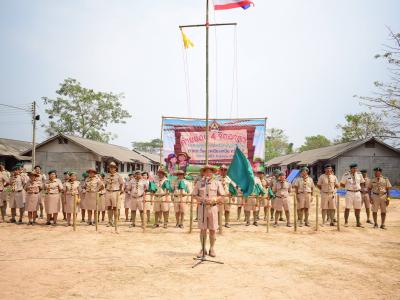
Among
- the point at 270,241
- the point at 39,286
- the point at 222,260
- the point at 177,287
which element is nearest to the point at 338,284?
the point at 222,260

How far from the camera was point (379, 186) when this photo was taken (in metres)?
11.8

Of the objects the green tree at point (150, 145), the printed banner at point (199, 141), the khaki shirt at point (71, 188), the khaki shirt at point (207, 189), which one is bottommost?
the khaki shirt at point (71, 188)

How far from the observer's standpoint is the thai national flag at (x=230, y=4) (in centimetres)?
1023

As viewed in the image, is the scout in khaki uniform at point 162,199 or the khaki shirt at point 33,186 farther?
the khaki shirt at point 33,186

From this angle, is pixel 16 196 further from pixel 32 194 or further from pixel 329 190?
pixel 329 190

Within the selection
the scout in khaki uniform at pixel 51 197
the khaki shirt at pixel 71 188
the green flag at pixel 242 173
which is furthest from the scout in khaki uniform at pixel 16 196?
the green flag at pixel 242 173

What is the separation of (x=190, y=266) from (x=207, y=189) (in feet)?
6.00

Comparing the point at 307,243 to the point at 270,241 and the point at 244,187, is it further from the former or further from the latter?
the point at 244,187

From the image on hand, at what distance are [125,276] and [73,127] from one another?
4337cm

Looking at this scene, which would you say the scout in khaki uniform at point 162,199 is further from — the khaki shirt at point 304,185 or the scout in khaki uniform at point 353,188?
the scout in khaki uniform at point 353,188

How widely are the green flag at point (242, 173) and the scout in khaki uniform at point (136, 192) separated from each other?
456cm

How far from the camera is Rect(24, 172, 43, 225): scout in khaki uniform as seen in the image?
11.5 meters

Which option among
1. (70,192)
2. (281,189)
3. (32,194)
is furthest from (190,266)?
(32,194)

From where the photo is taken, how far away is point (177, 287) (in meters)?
5.29
